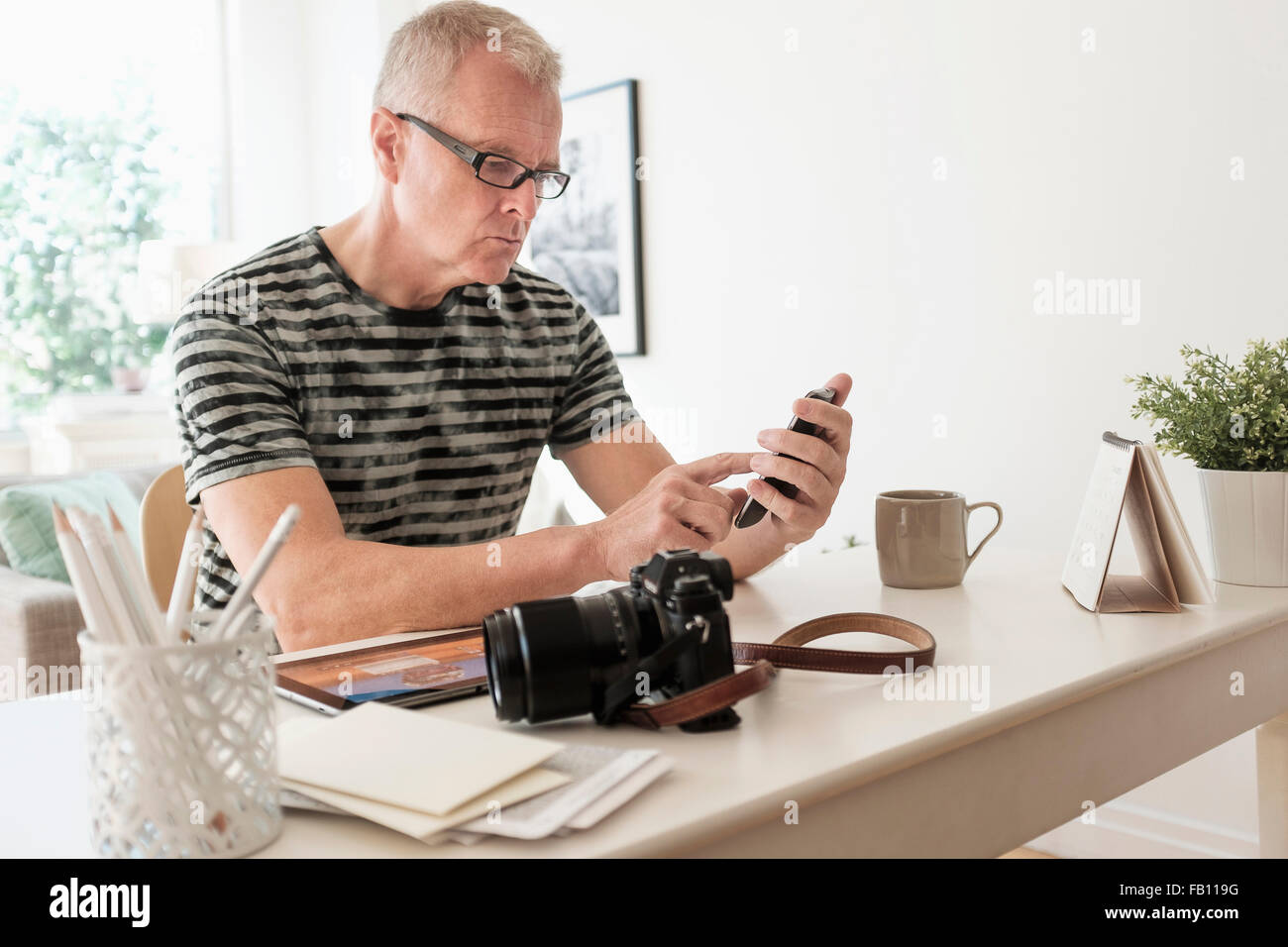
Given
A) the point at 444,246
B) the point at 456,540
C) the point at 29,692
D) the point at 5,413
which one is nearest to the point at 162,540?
the point at 29,692

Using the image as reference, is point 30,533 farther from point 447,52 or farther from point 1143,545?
point 1143,545

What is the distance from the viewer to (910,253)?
2434 millimetres

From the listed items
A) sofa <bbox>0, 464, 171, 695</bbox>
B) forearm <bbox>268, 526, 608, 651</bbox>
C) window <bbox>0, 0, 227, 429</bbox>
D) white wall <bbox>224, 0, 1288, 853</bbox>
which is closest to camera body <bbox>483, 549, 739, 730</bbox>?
forearm <bbox>268, 526, 608, 651</bbox>

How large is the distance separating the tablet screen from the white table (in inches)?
1.3

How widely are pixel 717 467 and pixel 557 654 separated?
499 mm

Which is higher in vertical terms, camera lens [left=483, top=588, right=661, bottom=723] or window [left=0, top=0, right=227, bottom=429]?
window [left=0, top=0, right=227, bottom=429]

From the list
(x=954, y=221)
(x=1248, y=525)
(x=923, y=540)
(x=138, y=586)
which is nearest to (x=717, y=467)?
(x=923, y=540)

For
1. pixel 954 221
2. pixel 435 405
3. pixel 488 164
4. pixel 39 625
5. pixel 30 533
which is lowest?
pixel 39 625

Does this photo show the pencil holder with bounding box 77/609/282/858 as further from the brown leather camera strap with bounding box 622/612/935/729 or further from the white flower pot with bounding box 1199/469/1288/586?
the white flower pot with bounding box 1199/469/1288/586

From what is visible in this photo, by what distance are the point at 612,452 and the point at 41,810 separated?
3.28ft

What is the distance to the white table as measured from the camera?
0.63 m

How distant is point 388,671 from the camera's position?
906 millimetres

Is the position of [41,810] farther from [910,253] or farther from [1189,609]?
[910,253]

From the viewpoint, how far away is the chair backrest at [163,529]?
2.10m
